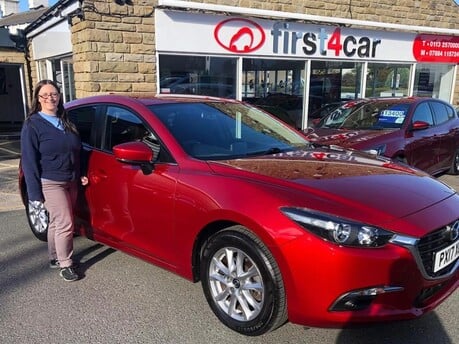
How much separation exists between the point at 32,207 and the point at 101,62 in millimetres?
3870

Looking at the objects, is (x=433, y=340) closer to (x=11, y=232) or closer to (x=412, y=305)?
(x=412, y=305)

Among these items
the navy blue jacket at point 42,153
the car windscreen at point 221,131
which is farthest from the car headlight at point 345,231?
the navy blue jacket at point 42,153

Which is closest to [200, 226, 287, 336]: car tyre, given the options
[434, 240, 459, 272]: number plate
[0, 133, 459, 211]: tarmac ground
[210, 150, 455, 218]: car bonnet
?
[210, 150, 455, 218]: car bonnet

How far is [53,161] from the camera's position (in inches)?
138

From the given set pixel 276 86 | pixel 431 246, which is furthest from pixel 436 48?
pixel 431 246

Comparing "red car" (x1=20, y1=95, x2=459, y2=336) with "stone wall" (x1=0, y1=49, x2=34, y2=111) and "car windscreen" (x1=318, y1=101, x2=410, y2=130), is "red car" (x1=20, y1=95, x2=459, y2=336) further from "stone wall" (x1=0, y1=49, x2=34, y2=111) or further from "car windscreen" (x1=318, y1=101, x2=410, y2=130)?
"stone wall" (x1=0, y1=49, x2=34, y2=111)

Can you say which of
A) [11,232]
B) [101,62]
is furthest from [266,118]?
[101,62]

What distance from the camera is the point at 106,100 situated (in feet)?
12.9

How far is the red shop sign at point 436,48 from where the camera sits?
1254 centimetres

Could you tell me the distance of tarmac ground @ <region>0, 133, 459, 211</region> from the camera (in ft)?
21.0

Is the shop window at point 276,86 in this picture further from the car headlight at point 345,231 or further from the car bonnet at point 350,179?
the car headlight at point 345,231

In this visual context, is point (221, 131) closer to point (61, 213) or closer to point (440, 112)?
point (61, 213)

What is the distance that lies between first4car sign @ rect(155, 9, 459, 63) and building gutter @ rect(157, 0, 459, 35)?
5.0 inches

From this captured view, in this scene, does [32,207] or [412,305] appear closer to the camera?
[412,305]
